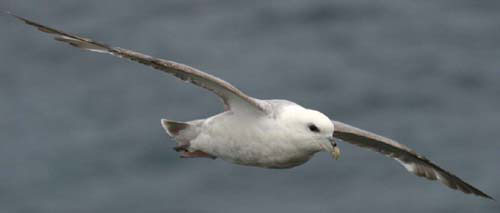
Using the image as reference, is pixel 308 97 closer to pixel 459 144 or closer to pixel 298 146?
Answer: pixel 459 144

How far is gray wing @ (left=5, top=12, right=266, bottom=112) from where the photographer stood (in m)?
11.3

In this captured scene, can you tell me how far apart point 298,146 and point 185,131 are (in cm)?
152

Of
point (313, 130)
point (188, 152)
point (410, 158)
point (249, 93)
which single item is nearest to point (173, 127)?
point (188, 152)

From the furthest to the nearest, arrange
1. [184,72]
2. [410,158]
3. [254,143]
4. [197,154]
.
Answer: [410,158]
[197,154]
[254,143]
[184,72]

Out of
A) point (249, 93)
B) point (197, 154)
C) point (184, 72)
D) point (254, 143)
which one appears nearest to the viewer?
point (184, 72)

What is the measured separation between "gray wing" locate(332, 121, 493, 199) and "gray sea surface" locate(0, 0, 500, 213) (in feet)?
30.3

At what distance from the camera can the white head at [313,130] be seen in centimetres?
1141

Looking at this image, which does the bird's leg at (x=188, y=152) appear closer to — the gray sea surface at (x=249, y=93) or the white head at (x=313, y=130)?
the white head at (x=313, y=130)

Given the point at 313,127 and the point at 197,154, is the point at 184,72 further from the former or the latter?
the point at 197,154

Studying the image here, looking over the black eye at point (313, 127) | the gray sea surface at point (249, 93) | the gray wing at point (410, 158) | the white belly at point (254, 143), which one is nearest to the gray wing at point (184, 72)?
the white belly at point (254, 143)

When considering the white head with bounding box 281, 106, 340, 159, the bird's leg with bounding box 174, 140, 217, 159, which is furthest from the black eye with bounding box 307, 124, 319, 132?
the bird's leg with bounding box 174, 140, 217, 159

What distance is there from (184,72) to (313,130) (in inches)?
51.4

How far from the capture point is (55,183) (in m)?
24.7

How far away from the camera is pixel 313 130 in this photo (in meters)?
11.5
